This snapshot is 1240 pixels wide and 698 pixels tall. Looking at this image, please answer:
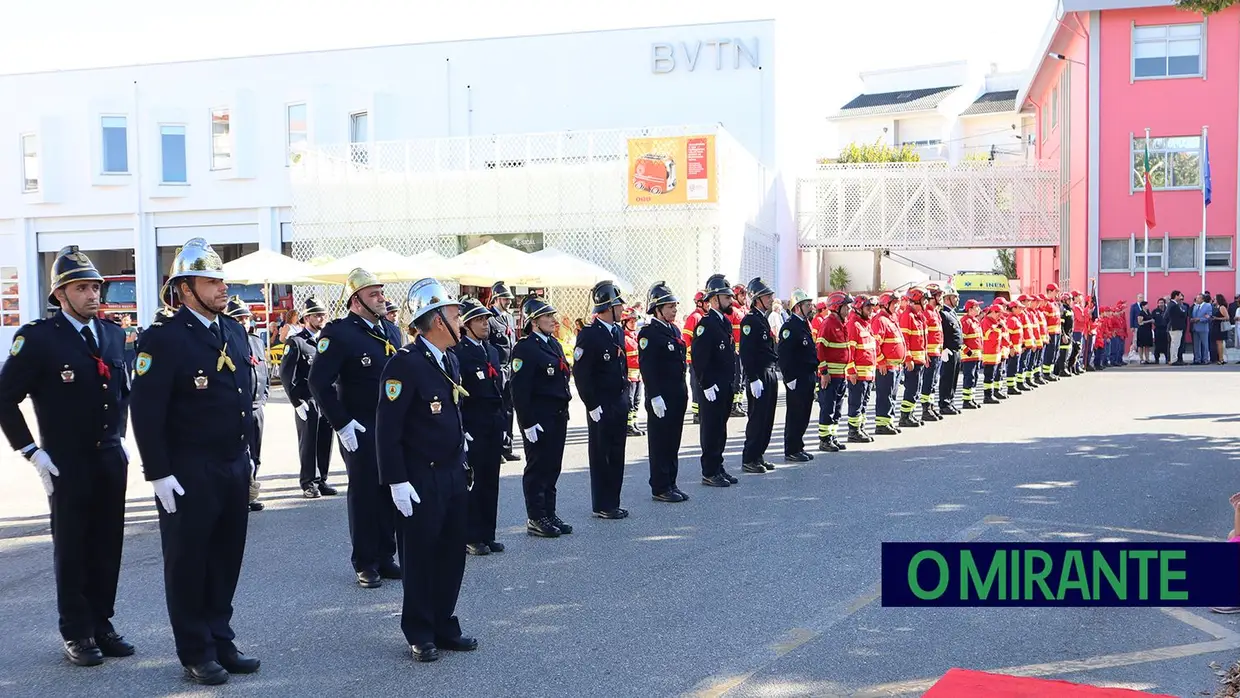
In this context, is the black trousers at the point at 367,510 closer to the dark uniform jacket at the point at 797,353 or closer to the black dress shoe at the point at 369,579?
the black dress shoe at the point at 369,579

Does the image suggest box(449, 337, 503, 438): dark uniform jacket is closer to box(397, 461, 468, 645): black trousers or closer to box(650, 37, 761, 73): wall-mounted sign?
box(397, 461, 468, 645): black trousers

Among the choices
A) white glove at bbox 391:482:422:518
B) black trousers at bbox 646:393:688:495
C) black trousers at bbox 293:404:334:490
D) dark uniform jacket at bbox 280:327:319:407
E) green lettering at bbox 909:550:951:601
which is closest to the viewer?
green lettering at bbox 909:550:951:601

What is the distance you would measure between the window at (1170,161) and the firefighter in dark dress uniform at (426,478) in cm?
3197

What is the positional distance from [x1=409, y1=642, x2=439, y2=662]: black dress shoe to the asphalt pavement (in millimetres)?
75

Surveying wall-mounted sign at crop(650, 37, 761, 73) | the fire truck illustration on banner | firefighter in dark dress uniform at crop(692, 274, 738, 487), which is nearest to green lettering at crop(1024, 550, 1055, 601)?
firefighter in dark dress uniform at crop(692, 274, 738, 487)

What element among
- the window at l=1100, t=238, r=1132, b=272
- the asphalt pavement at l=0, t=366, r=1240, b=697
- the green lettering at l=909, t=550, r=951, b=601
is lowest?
the asphalt pavement at l=0, t=366, r=1240, b=697

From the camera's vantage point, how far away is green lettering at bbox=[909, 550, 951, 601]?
3672mm

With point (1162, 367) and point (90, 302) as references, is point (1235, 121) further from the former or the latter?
point (90, 302)

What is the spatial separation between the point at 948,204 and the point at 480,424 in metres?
32.3

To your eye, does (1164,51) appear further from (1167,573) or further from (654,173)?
(1167,573)

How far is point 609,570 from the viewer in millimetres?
7906

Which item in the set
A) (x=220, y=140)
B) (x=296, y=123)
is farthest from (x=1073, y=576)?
(x=220, y=140)

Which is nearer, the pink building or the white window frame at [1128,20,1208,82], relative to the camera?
the pink building

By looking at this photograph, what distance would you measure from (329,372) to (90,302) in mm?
1970
